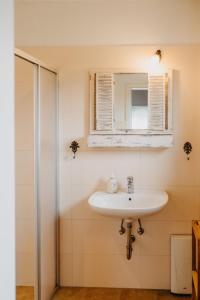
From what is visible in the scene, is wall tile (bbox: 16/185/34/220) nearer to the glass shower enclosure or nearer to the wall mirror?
the glass shower enclosure

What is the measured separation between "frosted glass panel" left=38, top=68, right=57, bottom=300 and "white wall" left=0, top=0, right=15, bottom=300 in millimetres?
1510

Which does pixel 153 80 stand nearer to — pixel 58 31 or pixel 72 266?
pixel 58 31

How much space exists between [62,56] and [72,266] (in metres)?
1.87

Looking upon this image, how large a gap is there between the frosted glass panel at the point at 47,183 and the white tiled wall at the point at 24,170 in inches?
6.7

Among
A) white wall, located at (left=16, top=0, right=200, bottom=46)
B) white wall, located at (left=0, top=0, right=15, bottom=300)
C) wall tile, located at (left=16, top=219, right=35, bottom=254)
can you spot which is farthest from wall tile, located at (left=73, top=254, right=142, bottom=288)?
white wall, located at (left=0, top=0, right=15, bottom=300)

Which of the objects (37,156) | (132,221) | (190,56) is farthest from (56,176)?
(190,56)

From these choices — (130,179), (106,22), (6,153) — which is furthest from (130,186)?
(6,153)

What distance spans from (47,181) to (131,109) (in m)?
0.93

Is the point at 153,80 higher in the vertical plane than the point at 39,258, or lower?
higher

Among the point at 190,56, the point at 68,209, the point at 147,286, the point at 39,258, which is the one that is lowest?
the point at 147,286

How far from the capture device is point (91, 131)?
3236 millimetres

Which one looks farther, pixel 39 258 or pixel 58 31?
pixel 58 31

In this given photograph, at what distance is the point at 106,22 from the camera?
10.7 feet

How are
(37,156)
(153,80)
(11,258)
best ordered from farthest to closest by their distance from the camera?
(153,80) → (37,156) → (11,258)
